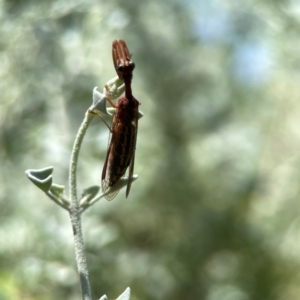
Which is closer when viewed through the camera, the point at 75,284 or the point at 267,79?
the point at 75,284

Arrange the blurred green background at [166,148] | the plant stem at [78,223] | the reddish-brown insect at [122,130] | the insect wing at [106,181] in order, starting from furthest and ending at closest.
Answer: the blurred green background at [166,148] < the reddish-brown insect at [122,130] < the insect wing at [106,181] < the plant stem at [78,223]

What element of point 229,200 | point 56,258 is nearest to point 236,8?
point 229,200

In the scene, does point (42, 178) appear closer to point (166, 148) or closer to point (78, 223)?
point (78, 223)

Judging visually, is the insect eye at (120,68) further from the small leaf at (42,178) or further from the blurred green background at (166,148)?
the blurred green background at (166,148)

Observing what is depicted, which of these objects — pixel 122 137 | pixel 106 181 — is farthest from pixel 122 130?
pixel 106 181

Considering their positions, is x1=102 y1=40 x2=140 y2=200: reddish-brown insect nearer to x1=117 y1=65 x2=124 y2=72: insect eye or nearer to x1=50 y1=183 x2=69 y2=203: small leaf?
x1=117 y1=65 x2=124 y2=72: insect eye

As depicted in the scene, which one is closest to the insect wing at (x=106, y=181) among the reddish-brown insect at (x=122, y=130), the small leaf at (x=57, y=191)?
the reddish-brown insect at (x=122, y=130)

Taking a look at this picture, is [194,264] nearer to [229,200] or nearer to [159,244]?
[159,244]
